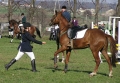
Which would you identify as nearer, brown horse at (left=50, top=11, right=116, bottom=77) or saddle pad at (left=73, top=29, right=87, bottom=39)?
brown horse at (left=50, top=11, right=116, bottom=77)

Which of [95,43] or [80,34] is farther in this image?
[80,34]

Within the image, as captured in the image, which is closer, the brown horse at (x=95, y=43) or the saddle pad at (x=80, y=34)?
the brown horse at (x=95, y=43)

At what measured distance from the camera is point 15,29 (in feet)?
107

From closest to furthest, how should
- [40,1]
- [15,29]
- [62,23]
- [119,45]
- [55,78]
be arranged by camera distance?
[55,78] < [62,23] < [119,45] < [15,29] < [40,1]

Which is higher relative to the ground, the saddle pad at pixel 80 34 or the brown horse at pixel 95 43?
the saddle pad at pixel 80 34

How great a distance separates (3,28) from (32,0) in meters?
4.79

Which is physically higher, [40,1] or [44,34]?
[40,1]

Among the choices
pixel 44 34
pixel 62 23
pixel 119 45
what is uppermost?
pixel 62 23

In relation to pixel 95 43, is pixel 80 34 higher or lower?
higher

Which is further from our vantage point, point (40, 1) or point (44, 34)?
point (40, 1)

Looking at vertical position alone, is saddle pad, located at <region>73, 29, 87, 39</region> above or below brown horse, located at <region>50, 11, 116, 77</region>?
above

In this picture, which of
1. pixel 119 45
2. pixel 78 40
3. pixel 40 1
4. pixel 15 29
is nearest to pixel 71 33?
pixel 78 40

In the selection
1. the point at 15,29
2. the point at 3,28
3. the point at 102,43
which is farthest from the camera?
the point at 3,28

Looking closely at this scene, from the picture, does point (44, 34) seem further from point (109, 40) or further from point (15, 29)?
point (109, 40)
